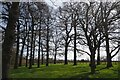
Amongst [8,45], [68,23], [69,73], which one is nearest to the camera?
[8,45]

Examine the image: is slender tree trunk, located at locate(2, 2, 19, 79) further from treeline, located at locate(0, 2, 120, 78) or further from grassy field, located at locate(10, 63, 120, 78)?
grassy field, located at locate(10, 63, 120, 78)

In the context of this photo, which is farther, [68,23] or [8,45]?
[68,23]

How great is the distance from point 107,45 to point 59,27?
32.5 ft

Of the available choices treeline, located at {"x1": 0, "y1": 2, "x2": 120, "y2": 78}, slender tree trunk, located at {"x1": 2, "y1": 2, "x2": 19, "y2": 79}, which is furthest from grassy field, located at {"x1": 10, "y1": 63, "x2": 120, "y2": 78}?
slender tree trunk, located at {"x1": 2, "y1": 2, "x2": 19, "y2": 79}

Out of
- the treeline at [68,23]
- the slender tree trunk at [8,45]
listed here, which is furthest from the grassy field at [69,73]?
the slender tree trunk at [8,45]

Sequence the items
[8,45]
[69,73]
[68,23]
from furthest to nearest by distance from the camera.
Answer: [68,23], [69,73], [8,45]

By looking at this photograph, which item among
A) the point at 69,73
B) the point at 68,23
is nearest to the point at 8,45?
the point at 69,73

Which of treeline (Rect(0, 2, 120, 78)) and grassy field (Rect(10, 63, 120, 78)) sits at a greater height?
treeline (Rect(0, 2, 120, 78))

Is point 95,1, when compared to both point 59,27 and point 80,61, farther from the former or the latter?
point 80,61

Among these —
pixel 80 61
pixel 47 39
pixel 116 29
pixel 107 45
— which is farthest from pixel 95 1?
pixel 80 61

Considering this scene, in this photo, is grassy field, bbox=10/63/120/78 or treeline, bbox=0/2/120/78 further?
grassy field, bbox=10/63/120/78

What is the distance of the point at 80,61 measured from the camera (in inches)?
2036

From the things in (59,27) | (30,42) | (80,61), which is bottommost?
(80,61)

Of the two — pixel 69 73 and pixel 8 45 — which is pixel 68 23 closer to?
pixel 69 73
